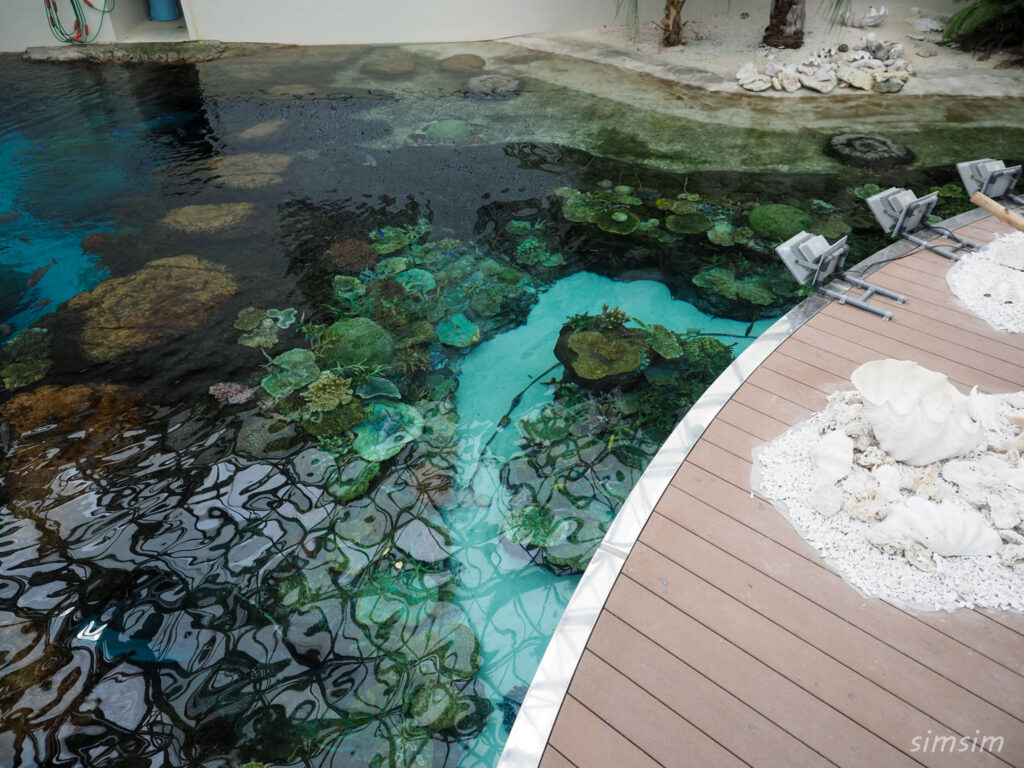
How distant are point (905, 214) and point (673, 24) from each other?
7248mm

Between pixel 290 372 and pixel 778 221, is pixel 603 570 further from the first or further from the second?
pixel 778 221

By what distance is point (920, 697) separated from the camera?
2.20 m

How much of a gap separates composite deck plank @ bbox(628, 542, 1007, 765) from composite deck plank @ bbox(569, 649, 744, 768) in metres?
0.38

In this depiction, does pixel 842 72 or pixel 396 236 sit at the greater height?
pixel 842 72

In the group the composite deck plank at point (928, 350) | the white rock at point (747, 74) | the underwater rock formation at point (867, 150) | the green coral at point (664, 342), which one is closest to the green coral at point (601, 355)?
the green coral at point (664, 342)

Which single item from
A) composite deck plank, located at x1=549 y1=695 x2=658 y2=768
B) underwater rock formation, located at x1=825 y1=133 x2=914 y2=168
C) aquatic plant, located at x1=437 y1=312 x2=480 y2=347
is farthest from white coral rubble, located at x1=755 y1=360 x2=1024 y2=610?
underwater rock formation, located at x1=825 y1=133 x2=914 y2=168

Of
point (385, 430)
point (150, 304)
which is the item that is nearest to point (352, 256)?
point (150, 304)

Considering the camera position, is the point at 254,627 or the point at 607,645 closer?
the point at 607,645

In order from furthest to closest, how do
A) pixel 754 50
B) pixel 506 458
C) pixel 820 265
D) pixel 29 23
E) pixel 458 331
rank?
pixel 29 23
pixel 754 50
pixel 458 331
pixel 506 458
pixel 820 265

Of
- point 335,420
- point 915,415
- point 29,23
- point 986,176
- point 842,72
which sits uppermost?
point 29,23

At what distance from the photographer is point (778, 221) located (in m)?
6.15

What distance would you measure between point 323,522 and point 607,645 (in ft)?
6.85

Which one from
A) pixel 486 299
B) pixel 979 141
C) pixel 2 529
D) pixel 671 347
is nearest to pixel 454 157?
pixel 486 299

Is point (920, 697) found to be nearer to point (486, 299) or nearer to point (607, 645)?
point (607, 645)
